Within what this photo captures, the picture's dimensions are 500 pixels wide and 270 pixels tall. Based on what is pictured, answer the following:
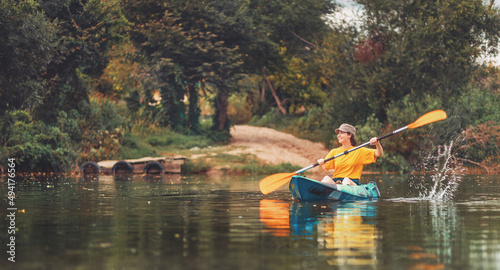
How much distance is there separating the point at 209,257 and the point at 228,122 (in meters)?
33.3

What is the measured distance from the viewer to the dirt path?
3203cm

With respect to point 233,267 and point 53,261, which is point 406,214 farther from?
point 53,261

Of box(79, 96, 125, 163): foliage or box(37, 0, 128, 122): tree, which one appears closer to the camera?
box(37, 0, 128, 122): tree

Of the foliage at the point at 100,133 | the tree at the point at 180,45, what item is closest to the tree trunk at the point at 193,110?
the tree at the point at 180,45

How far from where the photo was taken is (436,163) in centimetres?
2791

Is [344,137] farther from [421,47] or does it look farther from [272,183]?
[421,47]

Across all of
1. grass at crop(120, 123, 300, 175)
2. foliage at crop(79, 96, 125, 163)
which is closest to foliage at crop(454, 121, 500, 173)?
grass at crop(120, 123, 300, 175)

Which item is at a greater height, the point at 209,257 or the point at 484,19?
the point at 484,19

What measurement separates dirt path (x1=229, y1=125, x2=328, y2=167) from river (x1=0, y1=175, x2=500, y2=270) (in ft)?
51.3

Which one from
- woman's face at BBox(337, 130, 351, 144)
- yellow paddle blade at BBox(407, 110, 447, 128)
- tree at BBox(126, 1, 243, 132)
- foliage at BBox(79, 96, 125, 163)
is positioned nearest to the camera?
woman's face at BBox(337, 130, 351, 144)

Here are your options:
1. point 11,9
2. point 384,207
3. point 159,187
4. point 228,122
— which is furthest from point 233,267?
point 228,122

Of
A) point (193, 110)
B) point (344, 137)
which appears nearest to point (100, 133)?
point (193, 110)

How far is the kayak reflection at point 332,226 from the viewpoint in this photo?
7.46 metres

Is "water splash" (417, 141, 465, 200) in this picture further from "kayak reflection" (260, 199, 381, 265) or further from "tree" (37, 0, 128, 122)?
"tree" (37, 0, 128, 122)
